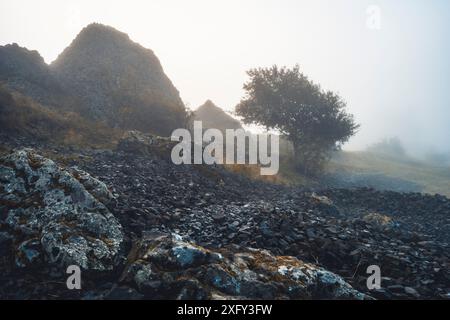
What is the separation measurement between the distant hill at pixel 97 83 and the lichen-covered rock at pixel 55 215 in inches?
829

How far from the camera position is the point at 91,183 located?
9.43m

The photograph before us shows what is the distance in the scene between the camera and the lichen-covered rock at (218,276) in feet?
20.1

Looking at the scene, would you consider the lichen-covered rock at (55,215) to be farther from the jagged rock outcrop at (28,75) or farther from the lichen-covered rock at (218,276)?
the jagged rock outcrop at (28,75)

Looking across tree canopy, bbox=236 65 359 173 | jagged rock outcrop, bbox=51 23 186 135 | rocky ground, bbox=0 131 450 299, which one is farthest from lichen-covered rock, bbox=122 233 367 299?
tree canopy, bbox=236 65 359 173

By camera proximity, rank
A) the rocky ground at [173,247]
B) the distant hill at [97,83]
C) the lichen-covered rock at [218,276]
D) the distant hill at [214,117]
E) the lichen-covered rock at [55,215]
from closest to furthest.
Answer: the lichen-covered rock at [218,276], the rocky ground at [173,247], the lichen-covered rock at [55,215], the distant hill at [97,83], the distant hill at [214,117]

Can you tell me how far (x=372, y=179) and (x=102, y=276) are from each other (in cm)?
4119

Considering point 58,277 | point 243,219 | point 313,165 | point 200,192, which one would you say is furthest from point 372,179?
point 58,277

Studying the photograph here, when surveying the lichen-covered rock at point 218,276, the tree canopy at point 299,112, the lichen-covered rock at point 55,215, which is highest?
the tree canopy at point 299,112

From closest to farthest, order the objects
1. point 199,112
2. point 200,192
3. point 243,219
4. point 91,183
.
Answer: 1. point 91,183
2. point 243,219
3. point 200,192
4. point 199,112

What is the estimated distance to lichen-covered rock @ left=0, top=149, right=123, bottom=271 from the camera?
269 inches

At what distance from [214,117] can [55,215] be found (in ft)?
183

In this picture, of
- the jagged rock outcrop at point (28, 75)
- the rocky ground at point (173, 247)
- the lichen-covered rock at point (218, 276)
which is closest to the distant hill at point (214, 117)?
the jagged rock outcrop at point (28, 75)

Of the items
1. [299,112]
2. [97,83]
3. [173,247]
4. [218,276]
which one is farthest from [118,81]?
[218,276]

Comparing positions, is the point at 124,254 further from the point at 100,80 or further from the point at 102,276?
the point at 100,80
